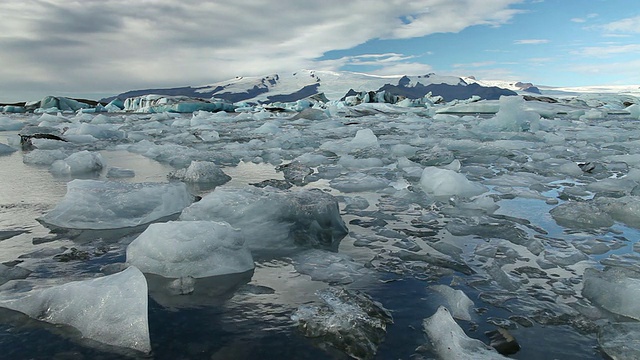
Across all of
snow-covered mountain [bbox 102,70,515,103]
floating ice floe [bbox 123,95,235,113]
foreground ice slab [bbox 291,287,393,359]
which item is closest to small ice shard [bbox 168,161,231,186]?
foreground ice slab [bbox 291,287,393,359]

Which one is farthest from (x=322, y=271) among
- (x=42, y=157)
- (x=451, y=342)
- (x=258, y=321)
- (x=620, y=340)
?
(x=42, y=157)

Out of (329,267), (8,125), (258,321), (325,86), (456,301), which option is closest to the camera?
(258,321)

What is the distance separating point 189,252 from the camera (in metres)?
1.81

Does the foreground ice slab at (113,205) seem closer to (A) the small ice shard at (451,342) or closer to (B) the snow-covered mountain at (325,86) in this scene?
(A) the small ice shard at (451,342)

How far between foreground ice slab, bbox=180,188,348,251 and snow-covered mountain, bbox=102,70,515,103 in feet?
299

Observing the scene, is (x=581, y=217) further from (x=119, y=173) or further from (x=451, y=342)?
(x=119, y=173)

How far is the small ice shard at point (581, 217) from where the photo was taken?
8.63 feet

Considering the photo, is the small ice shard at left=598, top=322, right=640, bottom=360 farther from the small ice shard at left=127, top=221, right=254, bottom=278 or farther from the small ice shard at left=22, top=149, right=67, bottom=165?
the small ice shard at left=22, top=149, right=67, bottom=165

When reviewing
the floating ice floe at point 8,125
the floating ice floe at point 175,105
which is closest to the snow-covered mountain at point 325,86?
the floating ice floe at point 175,105

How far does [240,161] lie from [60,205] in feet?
10.8

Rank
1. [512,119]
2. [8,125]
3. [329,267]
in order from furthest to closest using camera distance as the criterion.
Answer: [8,125], [512,119], [329,267]

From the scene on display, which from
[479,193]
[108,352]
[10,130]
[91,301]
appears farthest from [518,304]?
[10,130]

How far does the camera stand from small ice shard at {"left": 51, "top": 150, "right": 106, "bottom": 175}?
431 cm

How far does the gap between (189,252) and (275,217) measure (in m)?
0.64
